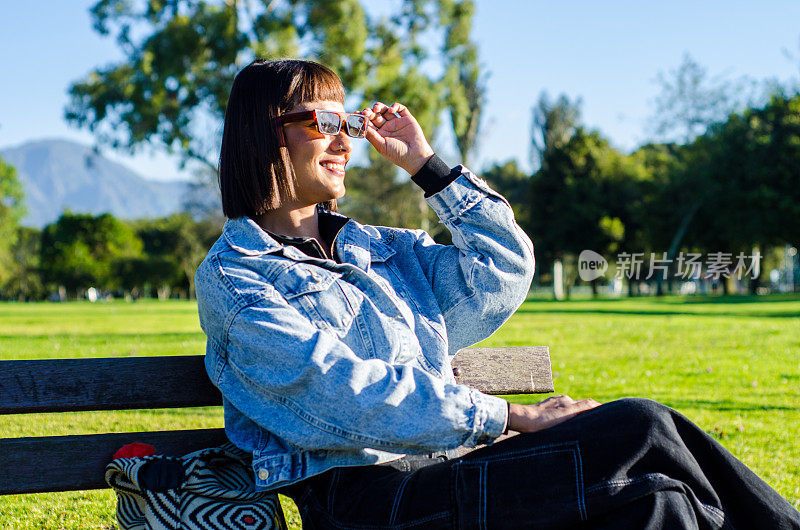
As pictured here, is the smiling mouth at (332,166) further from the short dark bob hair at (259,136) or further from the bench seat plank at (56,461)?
the bench seat plank at (56,461)

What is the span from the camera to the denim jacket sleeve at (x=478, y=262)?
8.96 feet

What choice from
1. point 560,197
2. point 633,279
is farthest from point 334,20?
point 633,279

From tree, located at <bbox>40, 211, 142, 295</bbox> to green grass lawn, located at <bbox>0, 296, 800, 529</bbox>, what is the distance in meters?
58.4

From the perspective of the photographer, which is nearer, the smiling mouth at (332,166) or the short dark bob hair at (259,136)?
the short dark bob hair at (259,136)

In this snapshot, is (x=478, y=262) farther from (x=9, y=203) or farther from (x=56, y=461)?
(x=9, y=203)

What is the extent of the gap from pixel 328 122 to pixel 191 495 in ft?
4.18

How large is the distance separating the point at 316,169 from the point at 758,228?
110 ft

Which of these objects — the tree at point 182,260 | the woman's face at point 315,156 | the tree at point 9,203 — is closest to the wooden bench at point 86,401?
the woman's face at point 315,156

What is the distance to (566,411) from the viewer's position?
215 centimetres

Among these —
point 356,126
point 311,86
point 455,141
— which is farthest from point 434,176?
point 455,141

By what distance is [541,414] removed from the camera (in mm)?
2131

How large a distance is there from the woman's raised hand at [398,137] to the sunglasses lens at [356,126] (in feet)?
0.25

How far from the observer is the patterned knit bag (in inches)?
87.7

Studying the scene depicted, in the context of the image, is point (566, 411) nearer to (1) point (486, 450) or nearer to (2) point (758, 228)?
(1) point (486, 450)
